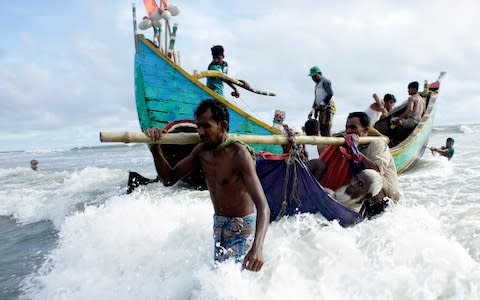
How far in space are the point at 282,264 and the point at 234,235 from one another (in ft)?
3.58

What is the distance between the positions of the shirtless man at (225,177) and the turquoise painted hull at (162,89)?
402 centimetres

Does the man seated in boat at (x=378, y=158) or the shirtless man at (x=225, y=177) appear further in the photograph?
the man seated in boat at (x=378, y=158)

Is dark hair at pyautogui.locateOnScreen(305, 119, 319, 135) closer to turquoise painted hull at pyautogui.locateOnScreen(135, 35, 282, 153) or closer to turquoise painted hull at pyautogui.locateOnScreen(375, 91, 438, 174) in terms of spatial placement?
turquoise painted hull at pyautogui.locateOnScreen(135, 35, 282, 153)

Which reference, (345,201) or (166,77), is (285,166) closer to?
(345,201)

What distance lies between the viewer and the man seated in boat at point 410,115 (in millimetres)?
8945

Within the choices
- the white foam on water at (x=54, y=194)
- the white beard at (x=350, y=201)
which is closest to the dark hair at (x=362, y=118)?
the white beard at (x=350, y=201)

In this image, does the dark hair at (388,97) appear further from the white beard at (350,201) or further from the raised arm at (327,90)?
the white beard at (350,201)

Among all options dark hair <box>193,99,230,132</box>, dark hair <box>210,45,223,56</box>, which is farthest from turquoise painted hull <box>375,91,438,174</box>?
dark hair <box>193,99,230,132</box>

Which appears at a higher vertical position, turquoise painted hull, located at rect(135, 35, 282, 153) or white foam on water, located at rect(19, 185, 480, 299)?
turquoise painted hull, located at rect(135, 35, 282, 153)

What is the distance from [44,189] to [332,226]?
435 inches

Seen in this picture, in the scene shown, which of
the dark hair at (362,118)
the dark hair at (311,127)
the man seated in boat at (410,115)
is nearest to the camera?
the dark hair at (362,118)

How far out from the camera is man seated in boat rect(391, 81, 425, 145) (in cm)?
895

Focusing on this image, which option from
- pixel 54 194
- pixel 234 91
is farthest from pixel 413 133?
pixel 54 194

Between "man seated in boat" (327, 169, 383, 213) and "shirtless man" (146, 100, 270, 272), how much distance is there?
160 cm
